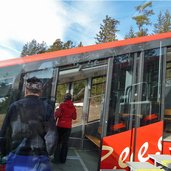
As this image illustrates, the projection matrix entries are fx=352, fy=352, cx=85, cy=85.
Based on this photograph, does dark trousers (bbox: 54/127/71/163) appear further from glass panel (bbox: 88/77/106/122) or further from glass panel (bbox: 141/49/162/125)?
glass panel (bbox: 141/49/162/125)

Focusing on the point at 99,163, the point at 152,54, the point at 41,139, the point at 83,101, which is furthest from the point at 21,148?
the point at 83,101

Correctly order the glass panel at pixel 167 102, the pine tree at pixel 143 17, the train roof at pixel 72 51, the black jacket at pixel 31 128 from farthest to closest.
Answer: the pine tree at pixel 143 17, the glass panel at pixel 167 102, the train roof at pixel 72 51, the black jacket at pixel 31 128

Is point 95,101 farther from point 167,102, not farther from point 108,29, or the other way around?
point 108,29

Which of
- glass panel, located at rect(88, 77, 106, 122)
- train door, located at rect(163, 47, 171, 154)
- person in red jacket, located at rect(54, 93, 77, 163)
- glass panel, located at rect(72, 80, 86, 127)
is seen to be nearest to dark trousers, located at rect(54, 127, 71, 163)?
person in red jacket, located at rect(54, 93, 77, 163)

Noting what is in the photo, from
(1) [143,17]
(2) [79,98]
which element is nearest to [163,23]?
(1) [143,17]

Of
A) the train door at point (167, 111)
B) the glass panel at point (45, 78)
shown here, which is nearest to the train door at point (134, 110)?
the train door at point (167, 111)

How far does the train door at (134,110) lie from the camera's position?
531 centimetres

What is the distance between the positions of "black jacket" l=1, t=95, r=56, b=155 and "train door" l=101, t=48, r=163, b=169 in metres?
1.78

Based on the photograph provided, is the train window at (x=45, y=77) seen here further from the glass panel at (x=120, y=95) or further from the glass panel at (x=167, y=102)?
the glass panel at (x=167, y=102)

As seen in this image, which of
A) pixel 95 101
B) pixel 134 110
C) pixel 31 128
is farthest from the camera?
pixel 95 101

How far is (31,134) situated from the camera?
3586mm

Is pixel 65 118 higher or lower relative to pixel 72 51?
lower

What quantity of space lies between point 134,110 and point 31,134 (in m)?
2.27

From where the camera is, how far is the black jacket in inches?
141
